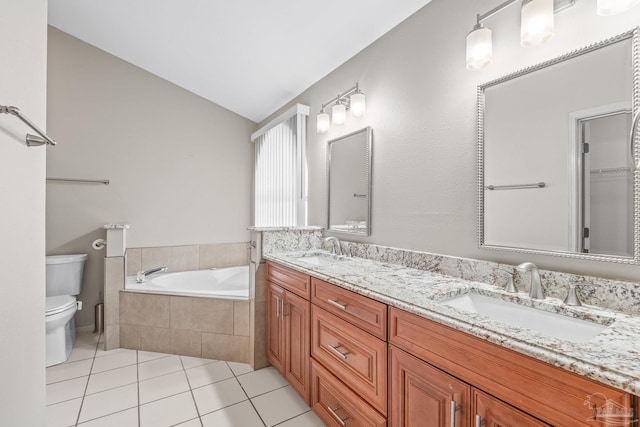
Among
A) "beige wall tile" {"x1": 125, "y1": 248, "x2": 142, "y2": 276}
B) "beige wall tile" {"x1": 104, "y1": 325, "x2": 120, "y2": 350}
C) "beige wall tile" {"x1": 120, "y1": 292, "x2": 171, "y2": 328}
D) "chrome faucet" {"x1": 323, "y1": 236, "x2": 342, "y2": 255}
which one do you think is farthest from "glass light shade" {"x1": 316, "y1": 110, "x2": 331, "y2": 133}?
"beige wall tile" {"x1": 104, "y1": 325, "x2": 120, "y2": 350}

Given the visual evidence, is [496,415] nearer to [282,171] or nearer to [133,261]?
[282,171]

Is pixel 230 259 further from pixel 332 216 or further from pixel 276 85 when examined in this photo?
pixel 276 85

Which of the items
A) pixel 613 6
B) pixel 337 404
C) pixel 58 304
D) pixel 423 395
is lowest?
pixel 337 404

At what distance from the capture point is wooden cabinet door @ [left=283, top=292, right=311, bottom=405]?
1708mm

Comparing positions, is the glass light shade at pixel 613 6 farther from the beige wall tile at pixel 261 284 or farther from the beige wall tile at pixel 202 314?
the beige wall tile at pixel 202 314

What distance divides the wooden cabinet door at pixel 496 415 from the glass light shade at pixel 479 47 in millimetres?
1337

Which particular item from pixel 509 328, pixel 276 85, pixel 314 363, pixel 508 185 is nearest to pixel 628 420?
pixel 509 328

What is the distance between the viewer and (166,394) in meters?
1.92

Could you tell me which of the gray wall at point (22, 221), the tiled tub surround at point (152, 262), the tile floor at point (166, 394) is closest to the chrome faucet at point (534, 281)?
the tile floor at point (166, 394)

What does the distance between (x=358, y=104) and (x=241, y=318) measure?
1866mm

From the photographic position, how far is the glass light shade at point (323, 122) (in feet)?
8.00

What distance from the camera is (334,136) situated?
2461mm

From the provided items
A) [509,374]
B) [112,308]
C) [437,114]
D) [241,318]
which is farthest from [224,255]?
[509,374]

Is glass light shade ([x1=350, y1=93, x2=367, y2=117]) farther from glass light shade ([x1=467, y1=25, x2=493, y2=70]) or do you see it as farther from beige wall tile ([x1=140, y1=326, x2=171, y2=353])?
beige wall tile ([x1=140, y1=326, x2=171, y2=353])
